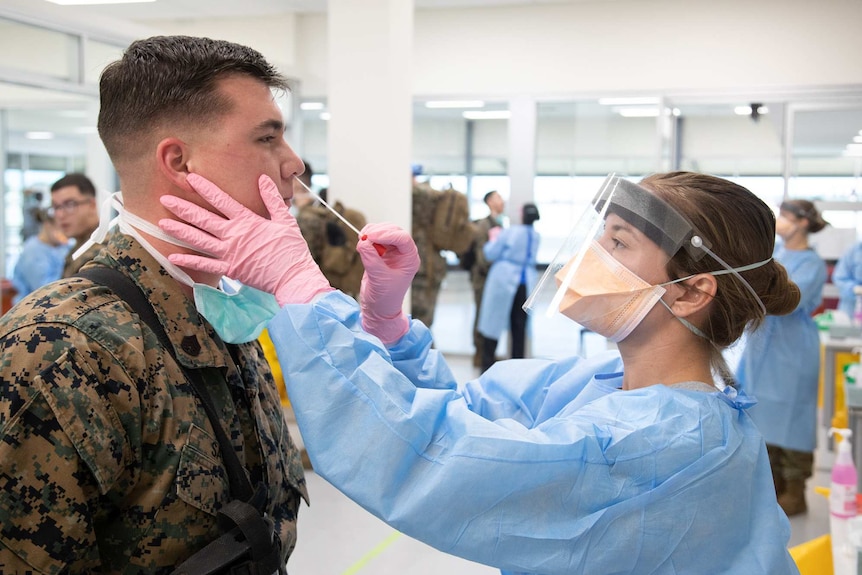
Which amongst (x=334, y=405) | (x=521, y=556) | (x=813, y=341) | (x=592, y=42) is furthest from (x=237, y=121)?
(x=592, y=42)

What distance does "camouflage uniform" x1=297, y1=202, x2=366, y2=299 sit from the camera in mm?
4609

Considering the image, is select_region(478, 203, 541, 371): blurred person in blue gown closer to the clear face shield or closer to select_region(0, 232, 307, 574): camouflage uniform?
the clear face shield

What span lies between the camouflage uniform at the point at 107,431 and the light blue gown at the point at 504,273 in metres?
5.54

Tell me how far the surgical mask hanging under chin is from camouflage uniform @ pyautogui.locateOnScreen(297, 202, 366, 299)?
3248 mm

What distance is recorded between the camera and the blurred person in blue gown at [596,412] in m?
1.07

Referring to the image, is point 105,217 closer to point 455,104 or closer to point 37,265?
point 37,265

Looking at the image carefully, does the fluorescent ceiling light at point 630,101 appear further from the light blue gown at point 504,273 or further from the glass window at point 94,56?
the glass window at point 94,56

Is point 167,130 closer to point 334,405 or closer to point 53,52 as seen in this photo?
point 334,405

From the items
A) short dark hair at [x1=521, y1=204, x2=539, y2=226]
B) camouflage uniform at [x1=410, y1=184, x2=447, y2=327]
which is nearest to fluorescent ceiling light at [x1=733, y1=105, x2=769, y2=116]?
short dark hair at [x1=521, y1=204, x2=539, y2=226]

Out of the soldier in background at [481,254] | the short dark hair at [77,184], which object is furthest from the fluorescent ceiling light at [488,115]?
the short dark hair at [77,184]

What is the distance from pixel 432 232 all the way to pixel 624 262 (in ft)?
15.9

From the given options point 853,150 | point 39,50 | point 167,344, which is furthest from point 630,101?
point 167,344

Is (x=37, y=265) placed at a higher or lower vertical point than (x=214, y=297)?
lower

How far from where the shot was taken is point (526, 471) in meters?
1.07
